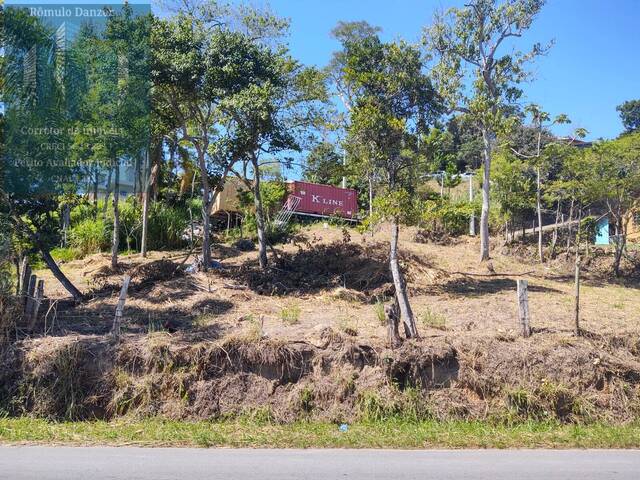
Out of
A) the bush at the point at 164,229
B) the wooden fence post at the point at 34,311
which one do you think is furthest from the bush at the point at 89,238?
the wooden fence post at the point at 34,311

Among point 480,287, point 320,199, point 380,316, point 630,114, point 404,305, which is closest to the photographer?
point 404,305

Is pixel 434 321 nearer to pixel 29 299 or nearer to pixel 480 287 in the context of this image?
pixel 480 287

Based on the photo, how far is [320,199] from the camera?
26.0 m

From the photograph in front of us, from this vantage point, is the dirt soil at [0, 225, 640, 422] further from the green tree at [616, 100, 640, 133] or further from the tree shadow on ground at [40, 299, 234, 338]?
the green tree at [616, 100, 640, 133]

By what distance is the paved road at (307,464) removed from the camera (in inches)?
243

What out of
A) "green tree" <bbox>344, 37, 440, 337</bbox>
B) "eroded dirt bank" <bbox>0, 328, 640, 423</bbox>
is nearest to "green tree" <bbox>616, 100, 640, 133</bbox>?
"green tree" <bbox>344, 37, 440, 337</bbox>

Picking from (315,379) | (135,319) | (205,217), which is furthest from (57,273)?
(315,379)

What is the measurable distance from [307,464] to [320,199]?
19843 mm

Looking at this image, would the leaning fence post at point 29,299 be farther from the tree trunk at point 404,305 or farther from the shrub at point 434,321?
the shrub at point 434,321

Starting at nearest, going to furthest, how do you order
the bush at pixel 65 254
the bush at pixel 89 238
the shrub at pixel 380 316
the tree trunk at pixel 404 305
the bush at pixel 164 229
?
the tree trunk at pixel 404 305
the shrub at pixel 380 316
the bush at pixel 65 254
the bush at pixel 89 238
the bush at pixel 164 229

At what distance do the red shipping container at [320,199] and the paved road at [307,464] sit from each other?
16.6 metres

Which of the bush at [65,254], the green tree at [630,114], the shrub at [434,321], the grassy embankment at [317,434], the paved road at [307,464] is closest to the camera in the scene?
the paved road at [307,464]

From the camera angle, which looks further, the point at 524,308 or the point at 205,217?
the point at 205,217

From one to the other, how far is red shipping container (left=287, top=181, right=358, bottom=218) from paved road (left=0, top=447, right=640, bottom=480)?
16.6 m
